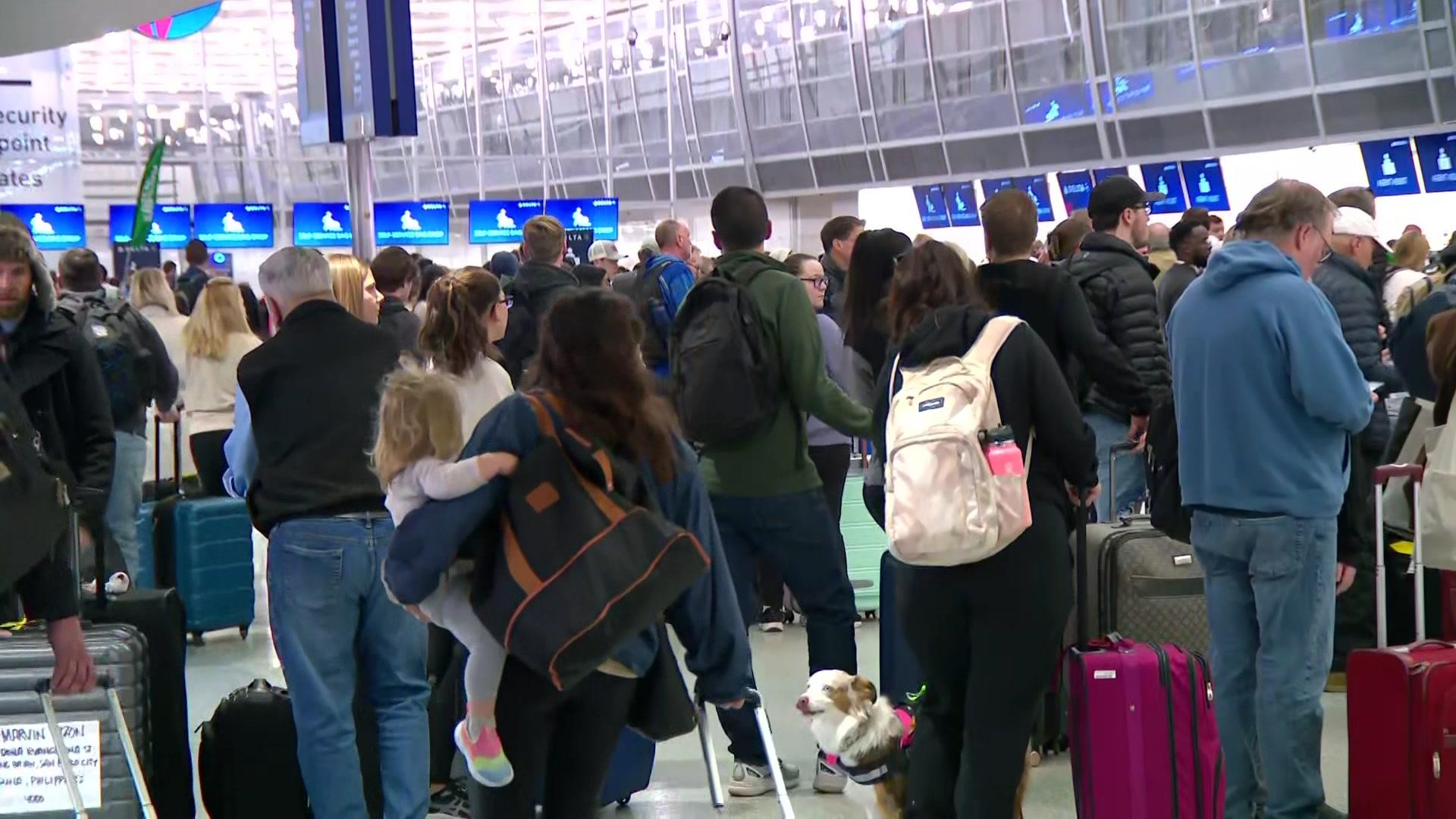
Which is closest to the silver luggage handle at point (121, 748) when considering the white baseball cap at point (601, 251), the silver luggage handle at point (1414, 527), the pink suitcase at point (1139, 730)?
the pink suitcase at point (1139, 730)

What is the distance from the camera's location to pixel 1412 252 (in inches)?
338

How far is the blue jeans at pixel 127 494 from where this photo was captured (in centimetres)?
732

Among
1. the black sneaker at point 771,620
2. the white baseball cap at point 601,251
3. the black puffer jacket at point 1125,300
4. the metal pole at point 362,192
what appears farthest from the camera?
the white baseball cap at point 601,251

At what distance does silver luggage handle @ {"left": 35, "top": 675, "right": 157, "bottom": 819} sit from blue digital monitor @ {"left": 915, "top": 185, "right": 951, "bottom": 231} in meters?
26.8

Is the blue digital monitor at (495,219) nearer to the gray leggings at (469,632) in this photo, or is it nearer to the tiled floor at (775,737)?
the tiled floor at (775,737)

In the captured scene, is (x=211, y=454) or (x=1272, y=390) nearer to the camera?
(x=1272, y=390)

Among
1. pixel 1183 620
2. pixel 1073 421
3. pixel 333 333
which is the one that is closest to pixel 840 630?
pixel 1183 620

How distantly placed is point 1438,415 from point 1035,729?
1.56m

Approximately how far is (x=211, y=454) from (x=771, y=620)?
116 inches

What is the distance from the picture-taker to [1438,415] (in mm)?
5066

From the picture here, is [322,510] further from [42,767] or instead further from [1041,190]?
[1041,190]

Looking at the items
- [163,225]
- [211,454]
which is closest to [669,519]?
[211,454]

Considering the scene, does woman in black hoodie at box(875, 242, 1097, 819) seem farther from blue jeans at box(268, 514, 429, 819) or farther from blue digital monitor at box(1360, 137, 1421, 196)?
blue digital monitor at box(1360, 137, 1421, 196)

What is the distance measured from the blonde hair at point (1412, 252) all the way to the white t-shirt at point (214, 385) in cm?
581
